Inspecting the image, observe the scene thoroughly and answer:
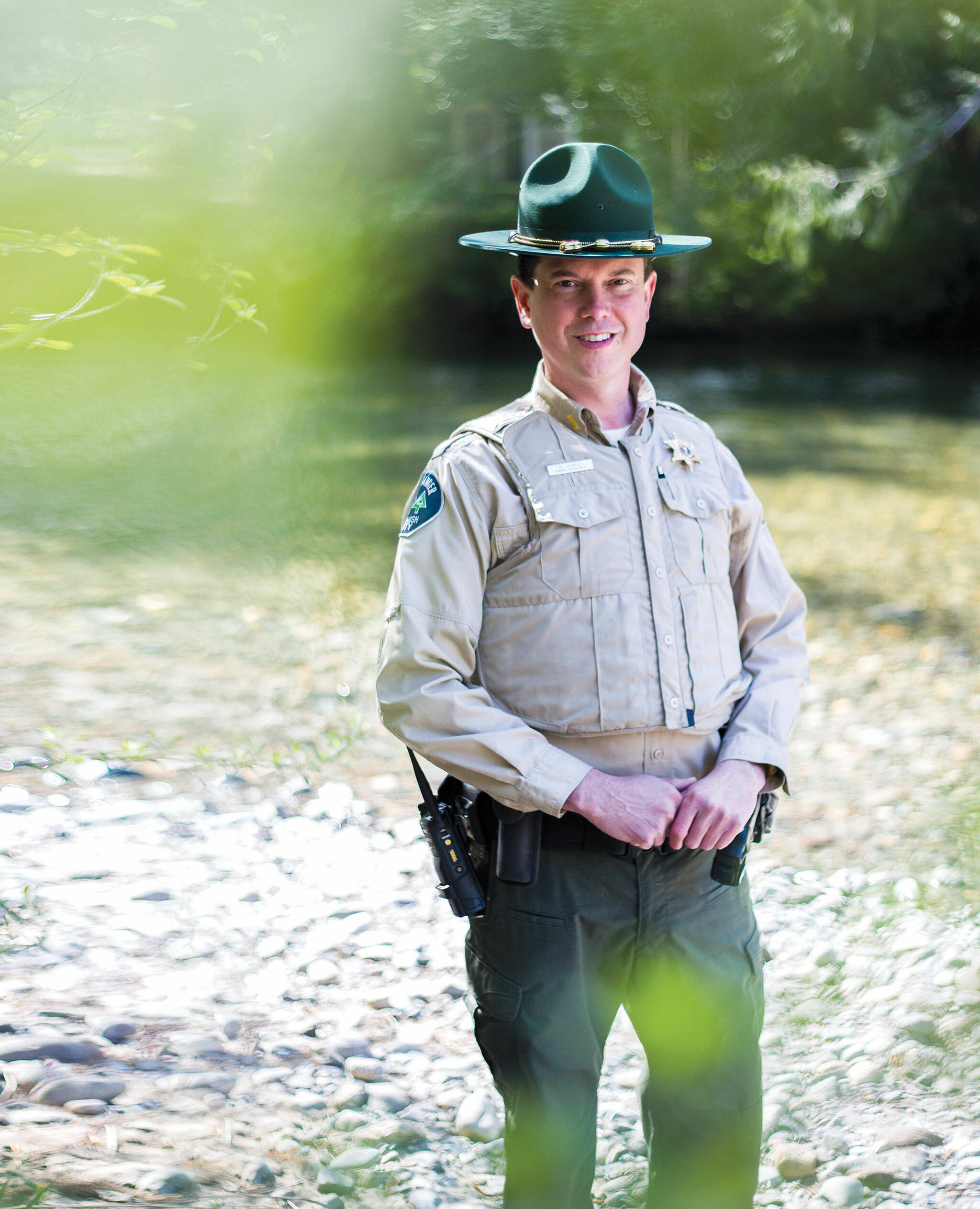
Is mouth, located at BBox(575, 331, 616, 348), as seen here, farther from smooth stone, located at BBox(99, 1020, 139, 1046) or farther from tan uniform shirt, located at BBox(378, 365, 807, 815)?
smooth stone, located at BBox(99, 1020, 139, 1046)

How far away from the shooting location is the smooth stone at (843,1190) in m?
2.28

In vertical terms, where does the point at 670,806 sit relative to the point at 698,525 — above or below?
below

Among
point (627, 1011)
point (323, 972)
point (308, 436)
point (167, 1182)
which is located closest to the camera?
point (627, 1011)

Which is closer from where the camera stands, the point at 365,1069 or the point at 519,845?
the point at 519,845

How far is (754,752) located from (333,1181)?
1.24 metres

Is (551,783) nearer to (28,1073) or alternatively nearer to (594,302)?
(594,302)

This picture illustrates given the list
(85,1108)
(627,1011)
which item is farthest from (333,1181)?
(627,1011)

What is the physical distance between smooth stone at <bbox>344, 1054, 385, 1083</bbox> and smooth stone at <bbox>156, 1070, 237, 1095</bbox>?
26 cm

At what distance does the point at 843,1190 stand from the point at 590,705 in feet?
4.14

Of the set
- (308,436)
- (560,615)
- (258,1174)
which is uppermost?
(560,615)

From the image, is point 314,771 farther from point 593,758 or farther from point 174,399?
point 174,399

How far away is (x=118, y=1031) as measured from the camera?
265 cm

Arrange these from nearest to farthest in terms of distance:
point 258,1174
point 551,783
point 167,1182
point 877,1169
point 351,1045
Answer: point 551,783, point 167,1182, point 258,1174, point 877,1169, point 351,1045

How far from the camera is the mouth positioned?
1.82 metres
